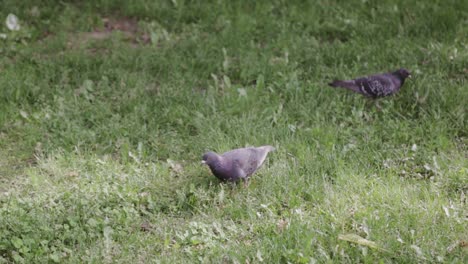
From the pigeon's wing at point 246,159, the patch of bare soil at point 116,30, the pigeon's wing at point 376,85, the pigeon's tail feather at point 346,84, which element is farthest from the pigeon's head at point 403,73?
the patch of bare soil at point 116,30

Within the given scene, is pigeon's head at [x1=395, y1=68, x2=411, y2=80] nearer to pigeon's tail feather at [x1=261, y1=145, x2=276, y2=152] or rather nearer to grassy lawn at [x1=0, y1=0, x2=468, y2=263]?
grassy lawn at [x1=0, y1=0, x2=468, y2=263]

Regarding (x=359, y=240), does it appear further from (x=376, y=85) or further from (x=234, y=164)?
(x=376, y=85)

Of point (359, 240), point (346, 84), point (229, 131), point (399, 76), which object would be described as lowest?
point (229, 131)

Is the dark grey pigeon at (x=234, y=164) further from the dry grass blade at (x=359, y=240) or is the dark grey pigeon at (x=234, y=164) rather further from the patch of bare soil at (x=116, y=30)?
the patch of bare soil at (x=116, y=30)

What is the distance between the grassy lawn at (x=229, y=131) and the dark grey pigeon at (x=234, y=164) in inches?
5.9

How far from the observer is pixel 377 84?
19.4ft

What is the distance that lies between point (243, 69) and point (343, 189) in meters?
2.34

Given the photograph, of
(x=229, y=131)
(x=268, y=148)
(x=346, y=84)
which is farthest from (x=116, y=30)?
(x=268, y=148)

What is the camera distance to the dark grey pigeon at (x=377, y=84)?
19.4ft

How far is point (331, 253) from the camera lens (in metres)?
4.12

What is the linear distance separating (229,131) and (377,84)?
1490 mm

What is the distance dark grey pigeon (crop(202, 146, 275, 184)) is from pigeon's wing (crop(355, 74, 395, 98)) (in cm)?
161

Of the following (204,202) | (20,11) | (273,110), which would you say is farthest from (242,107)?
(20,11)

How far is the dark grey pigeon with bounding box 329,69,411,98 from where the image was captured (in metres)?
5.93
